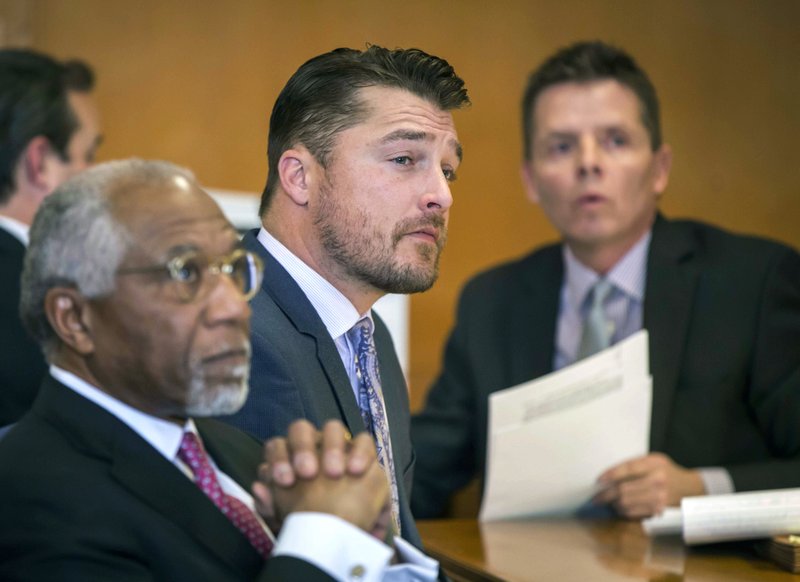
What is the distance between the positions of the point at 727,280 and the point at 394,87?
1.57 metres

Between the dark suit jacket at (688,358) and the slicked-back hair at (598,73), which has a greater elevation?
the slicked-back hair at (598,73)

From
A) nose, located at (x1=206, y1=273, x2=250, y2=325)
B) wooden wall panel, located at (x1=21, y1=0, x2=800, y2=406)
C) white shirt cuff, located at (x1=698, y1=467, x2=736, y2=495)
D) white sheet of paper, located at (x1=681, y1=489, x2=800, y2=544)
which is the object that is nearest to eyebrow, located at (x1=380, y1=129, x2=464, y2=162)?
nose, located at (x1=206, y1=273, x2=250, y2=325)

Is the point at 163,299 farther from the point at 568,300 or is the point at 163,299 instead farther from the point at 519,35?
the point at 519,35

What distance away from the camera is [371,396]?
1.59m

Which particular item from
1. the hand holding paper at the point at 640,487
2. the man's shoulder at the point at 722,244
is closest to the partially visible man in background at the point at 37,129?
the hand holding paper at the point at 640,487

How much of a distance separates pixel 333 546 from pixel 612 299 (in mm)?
1893

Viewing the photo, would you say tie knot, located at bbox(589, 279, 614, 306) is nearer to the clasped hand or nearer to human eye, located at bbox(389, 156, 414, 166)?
human eye, located at bbox(389, 156, 414, 166)

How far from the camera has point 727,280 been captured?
2.79 m

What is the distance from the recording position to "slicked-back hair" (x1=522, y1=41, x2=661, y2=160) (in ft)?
9.77

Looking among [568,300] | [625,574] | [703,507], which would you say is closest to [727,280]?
[568,300]

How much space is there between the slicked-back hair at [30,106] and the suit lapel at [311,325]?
1.53 meters

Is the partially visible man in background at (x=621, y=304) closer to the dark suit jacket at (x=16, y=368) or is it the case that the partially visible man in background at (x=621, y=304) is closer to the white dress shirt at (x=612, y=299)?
the white dress shirt at (x=612, y=299)

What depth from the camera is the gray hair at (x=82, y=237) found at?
119cm

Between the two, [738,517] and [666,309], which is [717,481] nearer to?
[666,309]
